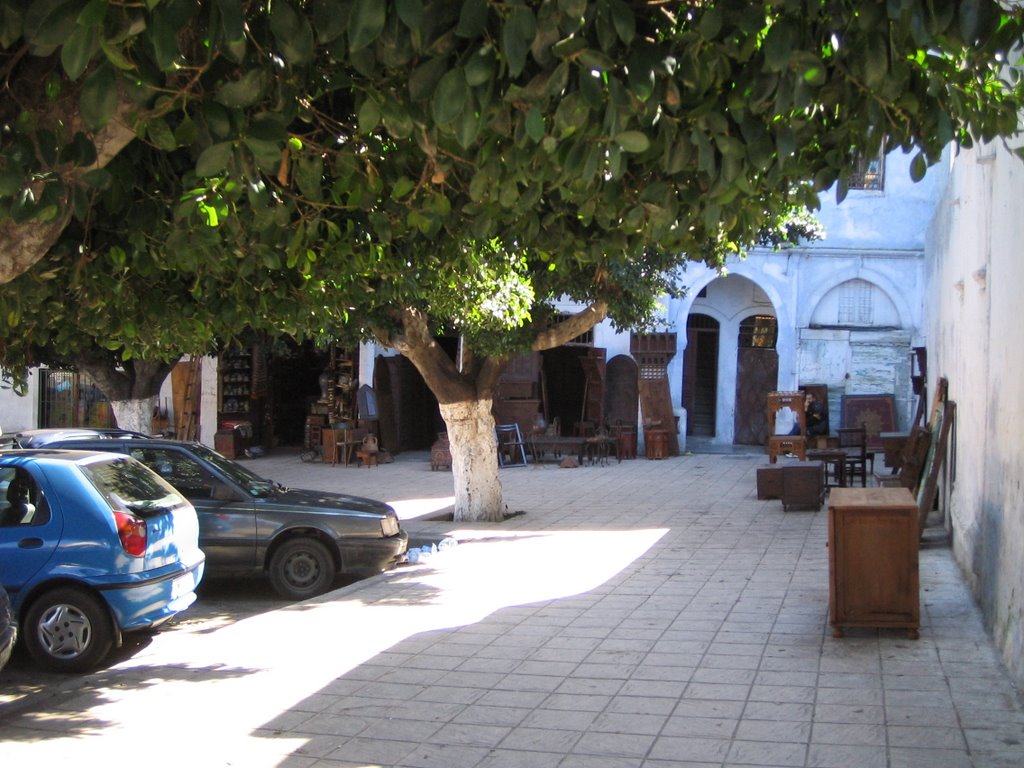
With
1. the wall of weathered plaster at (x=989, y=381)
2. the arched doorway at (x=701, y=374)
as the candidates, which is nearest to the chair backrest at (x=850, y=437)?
the wall of weathered plaster at (x=989, y=381)

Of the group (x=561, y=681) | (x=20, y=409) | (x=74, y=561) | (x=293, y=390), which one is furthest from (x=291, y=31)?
(x=20, y=409)

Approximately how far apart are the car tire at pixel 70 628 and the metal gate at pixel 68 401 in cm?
1999

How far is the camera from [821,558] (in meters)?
11.3

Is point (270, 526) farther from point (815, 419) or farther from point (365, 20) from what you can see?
point (815, 419)

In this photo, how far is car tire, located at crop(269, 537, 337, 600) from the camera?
10695 mm

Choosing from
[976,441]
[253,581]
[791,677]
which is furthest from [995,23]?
[253,581]

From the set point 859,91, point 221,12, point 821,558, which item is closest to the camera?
point 221,12

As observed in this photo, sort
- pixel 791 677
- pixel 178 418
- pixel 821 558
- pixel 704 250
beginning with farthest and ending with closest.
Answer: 1. pixel 178 418
2. pixel 704 250
3. pixel 821 558
4. pixel 791 677

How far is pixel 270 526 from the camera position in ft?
34.7

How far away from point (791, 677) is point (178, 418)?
848 inches

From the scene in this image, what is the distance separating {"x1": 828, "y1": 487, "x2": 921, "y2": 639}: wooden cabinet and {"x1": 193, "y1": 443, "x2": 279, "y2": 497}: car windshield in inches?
227

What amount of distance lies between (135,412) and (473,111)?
14.6 metres

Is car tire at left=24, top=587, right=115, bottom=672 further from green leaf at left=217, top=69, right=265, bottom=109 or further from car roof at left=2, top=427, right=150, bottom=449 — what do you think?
green leaf at left=217, top=69, right=265, bottom=109

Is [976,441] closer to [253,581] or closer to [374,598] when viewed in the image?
[374,598]
